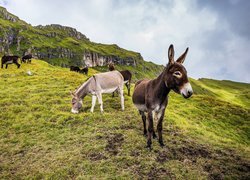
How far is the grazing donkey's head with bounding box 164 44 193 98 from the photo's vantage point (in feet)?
29.8

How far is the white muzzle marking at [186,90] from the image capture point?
8.84m

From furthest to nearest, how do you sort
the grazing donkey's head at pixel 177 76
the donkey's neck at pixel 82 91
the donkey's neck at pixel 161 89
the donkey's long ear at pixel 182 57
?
the donkey's neck at pixel 82 91
the donkey's neck at pixel 161 89
the donkey's long ear at pixel 182 57
the grazing donkey's head at pixel 177 76

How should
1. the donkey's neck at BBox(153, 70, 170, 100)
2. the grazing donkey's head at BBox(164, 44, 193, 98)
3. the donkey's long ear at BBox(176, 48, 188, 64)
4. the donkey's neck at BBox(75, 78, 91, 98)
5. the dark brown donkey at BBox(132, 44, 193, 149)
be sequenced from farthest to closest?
the donkey's neck at BBox(75, 78, 91, 98)
the donkey's neck at BBox(153, 70, 170, 100)
the donkey's long ear at BBox(176, 48, 188, 64)
the dark brown donkey at BBox(132, 44, 193, 149)
the grazing donkey's head at BBox(164, 44, 193, 98)

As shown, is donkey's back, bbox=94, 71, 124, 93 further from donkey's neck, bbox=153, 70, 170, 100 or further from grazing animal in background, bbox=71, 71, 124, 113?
donkey's neck, bbox=153, 70, 170, 100

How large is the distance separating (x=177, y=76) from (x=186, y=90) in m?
0.78

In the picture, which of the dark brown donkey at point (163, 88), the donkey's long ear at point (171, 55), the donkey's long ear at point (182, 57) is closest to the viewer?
the dark brown donkey at point (163, 88)

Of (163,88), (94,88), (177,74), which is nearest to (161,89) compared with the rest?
(163,88)

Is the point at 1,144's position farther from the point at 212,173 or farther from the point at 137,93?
the point at 212,173

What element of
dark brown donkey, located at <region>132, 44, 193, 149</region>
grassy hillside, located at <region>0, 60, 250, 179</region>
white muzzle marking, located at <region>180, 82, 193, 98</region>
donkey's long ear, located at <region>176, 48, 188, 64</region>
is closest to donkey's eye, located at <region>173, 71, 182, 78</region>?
dark brown donkey, located at <region>132, 44, 193, 149</region>

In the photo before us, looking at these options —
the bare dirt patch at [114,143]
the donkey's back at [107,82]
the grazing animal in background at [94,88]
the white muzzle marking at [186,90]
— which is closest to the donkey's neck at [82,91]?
the grazing animal in background at [94,88]

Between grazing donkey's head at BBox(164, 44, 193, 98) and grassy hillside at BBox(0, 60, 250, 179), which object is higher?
grazing donkey's head at BBox(164, 44, 193, 98)

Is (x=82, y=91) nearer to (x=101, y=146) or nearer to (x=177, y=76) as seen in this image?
(x=101, y=146)

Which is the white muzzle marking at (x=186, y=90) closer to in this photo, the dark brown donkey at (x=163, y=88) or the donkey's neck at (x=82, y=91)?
the dark brown donkey at (x=163, y=88)

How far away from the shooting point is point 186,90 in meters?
8.95
